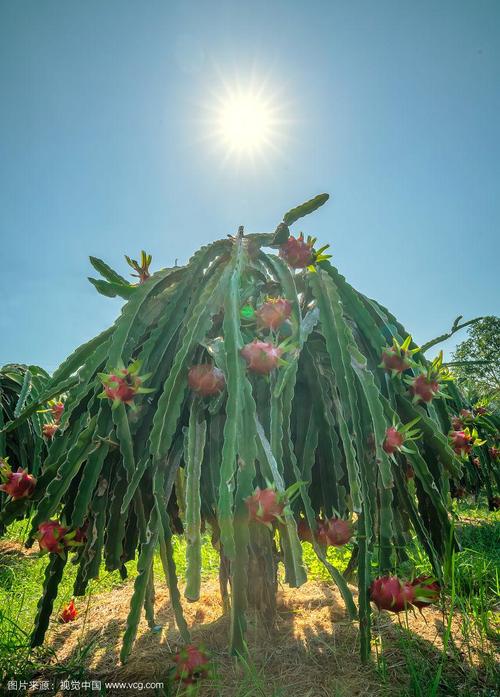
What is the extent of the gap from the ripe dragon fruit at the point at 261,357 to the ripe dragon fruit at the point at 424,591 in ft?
2.24

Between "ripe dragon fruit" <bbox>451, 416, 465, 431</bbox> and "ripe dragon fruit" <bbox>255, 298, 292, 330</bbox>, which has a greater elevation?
"ripe dragon fruit" <bbox>255, 298, 292, 330</bbox>

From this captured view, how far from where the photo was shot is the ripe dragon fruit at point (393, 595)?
113 centimetres

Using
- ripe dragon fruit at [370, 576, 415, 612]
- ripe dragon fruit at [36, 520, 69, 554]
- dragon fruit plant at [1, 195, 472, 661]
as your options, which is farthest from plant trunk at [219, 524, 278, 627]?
ripe dragon fruit at [36, 520, 69, 554]

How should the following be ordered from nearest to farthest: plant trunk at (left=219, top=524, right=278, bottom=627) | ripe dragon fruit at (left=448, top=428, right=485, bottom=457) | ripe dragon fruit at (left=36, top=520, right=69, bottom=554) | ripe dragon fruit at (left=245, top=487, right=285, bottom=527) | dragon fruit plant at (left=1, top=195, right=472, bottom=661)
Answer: ripe dragon fruit at (left=245, top=487, right=285, bottom=527) → dragon fruit plant at (left=1, top=195, right=472, bottom=661) → ripe dragon fruit at (left=36, top=520, right=69, bottom=554) → ripe dragon fruit at (left=448, top=428, right=485, bottom=457) → plant trunk at (left=219, top=524, right=278, bottom=627)

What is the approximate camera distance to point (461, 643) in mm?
1570

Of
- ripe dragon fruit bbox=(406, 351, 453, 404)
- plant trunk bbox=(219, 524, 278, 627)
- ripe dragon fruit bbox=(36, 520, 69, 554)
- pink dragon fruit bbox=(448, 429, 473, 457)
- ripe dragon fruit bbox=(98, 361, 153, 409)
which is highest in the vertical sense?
ripe dragon fruit bbox=(98, 361, 153, 409)

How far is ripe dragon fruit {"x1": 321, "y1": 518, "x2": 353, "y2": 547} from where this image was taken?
1.28 meters

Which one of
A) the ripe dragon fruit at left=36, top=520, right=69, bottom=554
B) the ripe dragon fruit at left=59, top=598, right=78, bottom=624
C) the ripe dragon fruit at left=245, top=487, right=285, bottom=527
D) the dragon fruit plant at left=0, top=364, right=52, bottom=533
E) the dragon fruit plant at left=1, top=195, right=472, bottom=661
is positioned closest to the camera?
the ripe dragon fruit at left=245, top=487, right=285, bottom=527

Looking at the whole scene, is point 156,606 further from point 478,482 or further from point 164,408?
point 478,482

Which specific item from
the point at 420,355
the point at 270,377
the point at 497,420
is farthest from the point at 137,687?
the point at 497,420

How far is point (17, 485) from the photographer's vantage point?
137 centimetres

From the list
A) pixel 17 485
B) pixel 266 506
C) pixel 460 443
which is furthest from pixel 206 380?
pixel 460 443

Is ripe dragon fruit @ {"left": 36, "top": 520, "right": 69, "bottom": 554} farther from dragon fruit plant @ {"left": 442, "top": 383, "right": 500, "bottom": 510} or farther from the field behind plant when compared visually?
dragon fruit plant @ {"left": 442, "top": 383, "right": 500, "bottom": 510}

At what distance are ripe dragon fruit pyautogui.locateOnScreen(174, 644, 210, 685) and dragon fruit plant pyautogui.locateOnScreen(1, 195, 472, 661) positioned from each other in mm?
213
